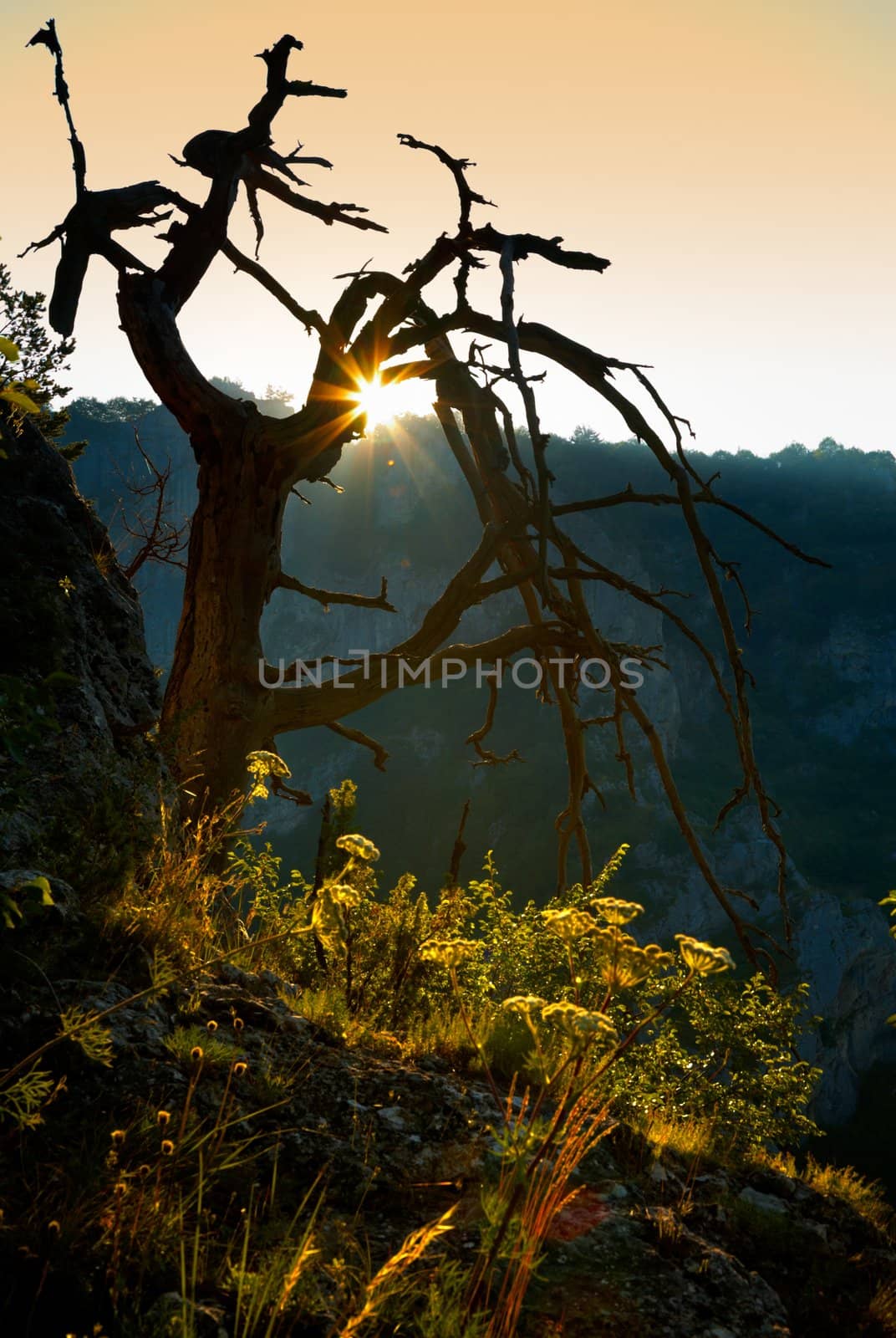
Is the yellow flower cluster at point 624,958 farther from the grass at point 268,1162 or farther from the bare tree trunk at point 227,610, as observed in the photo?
the bare tree trunk at point 227,610

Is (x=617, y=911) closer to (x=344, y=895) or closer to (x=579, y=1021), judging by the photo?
(x=579, y=1021)

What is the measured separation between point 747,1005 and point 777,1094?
54cm

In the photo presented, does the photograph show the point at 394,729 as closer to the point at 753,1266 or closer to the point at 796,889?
the point at 796,889

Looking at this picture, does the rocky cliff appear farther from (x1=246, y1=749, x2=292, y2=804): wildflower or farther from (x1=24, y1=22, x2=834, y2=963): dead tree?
(x1=246, y1=749, x2=292, y2=804): wildflower

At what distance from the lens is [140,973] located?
2.74 metres

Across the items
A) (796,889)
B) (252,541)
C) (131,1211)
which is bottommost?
(796,889)

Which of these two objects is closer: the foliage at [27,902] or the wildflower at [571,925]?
the wildflower at [571,925]

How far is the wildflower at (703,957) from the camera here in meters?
1.60

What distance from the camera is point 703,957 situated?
1663mm

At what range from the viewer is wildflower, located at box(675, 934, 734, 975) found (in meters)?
1.60

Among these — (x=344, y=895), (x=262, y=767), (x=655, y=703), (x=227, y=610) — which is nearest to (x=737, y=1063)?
(x=262, y=767)

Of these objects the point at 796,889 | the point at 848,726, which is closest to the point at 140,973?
the point at 796,889

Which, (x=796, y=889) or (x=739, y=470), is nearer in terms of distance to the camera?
(x=796, y=889)

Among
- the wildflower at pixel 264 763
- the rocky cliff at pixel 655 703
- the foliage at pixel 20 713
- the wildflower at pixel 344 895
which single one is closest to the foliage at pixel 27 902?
the foliage at pixel 20 713
